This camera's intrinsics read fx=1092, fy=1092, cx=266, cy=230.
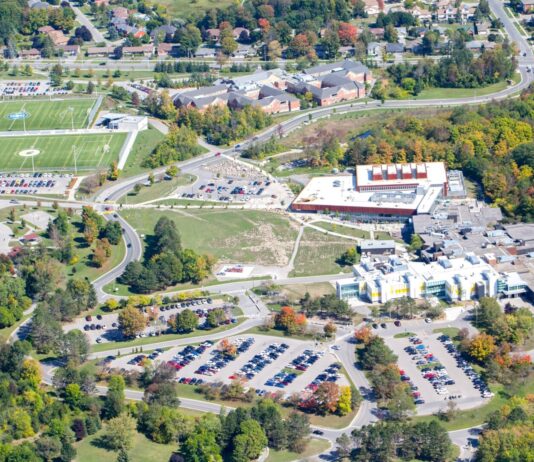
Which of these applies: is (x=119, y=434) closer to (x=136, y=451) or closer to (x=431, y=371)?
(x=136, y=451)

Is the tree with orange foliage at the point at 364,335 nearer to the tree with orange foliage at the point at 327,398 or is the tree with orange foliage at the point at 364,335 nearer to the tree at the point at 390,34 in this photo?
the tree with orange foliage at the point at 327,398

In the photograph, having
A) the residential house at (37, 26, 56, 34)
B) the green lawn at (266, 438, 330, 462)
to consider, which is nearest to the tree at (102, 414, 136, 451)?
the green lawn at (266, 438, 330, 462)

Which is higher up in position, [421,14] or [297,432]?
[297,432]

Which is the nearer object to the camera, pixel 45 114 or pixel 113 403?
pixel 113 403

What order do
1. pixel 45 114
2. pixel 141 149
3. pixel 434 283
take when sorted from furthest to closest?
pixel 45 114, pixel 141 149, pixel 434 283

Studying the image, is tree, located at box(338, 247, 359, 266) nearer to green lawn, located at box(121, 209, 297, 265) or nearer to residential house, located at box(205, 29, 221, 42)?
green lawn, located at box(121, 209, 297, 265)

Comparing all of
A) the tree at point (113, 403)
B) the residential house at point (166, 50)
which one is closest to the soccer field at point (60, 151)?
the residential house at point (166, 50)

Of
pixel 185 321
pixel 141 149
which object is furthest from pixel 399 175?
pixel 185 321

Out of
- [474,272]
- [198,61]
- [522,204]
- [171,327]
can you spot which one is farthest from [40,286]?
[198,61]
